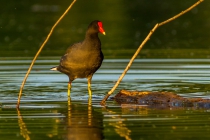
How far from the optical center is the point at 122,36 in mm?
25250

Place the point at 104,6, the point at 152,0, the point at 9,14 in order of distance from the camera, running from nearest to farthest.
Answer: the point at 9,14
the point at 104,6
the point at 152,0

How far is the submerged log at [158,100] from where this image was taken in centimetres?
1164

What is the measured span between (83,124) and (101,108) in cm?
163

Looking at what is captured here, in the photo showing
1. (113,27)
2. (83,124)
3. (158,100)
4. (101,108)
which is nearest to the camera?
(83,124)

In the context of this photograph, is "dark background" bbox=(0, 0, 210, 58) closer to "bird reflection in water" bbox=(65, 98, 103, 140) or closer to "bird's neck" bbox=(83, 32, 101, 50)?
"bird's neck" bbox=(83, 32, 101, 50)

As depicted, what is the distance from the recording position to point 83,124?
10156 millimetres

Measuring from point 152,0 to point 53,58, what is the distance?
19351mm

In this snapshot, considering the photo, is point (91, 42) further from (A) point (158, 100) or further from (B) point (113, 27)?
(B) point (113, 27)

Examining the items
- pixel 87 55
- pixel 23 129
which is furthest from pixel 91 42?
pixel 23 129

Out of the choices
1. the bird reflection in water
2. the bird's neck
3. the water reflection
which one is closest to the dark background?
the bird's neck

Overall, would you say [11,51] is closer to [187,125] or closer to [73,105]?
[73,105]

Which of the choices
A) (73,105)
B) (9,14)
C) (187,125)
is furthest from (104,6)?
(187,125)

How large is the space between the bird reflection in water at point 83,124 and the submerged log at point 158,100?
737 millimetres

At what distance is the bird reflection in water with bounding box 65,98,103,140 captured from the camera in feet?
30.3
